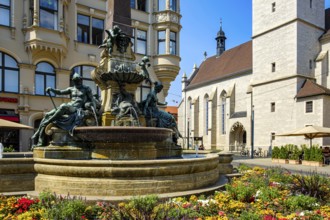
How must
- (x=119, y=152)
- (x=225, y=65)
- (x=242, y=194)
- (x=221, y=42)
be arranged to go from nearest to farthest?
(x=242, y=194) → (x=119, y=152) → (x=225, y=65) → (x=221, y=42)

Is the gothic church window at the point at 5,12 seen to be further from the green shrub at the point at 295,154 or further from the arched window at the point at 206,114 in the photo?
the arched window at the point at 206,114

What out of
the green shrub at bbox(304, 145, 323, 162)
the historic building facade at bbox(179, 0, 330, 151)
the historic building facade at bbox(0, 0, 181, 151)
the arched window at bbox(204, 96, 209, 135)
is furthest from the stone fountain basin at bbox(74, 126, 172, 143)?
the arched window at bbox(204, 96, 209, 135)

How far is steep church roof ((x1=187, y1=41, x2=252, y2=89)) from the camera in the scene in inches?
1802

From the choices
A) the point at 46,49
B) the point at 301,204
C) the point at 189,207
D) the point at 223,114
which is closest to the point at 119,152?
the point at 189,207

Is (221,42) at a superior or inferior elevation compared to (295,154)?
superior

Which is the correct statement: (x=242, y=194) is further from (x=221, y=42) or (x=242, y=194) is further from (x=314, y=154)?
(x=221, y=42)

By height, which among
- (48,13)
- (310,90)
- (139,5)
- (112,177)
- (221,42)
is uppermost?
(221,42)

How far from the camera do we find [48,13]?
2273cm

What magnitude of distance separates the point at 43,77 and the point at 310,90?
26.4 metres

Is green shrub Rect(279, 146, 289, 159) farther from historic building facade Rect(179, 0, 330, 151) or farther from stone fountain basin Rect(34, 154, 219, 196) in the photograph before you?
stone fountain basin Rect(34, 154, 219, 196)

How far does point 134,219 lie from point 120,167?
225 centimetres

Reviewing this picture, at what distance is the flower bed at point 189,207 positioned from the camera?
14.1 feet

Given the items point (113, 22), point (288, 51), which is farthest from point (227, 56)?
point (113, 22)

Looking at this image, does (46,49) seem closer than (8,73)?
No
